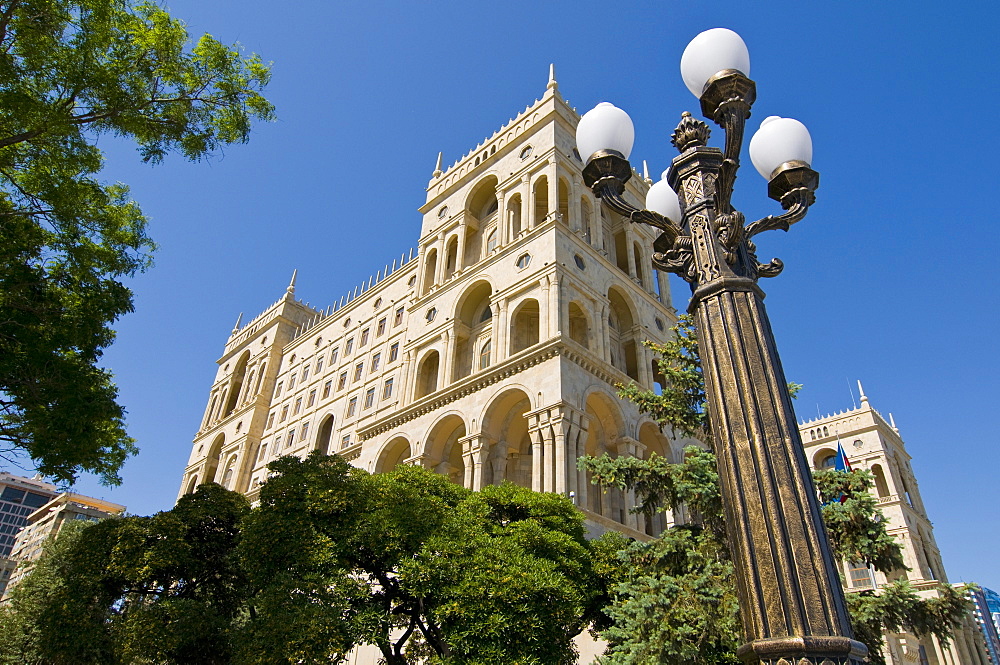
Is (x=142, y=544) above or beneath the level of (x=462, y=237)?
beneath

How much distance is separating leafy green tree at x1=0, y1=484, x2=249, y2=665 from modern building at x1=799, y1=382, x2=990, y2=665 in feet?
100

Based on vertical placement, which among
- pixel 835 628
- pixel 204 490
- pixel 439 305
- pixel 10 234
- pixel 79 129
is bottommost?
pixel 835 628

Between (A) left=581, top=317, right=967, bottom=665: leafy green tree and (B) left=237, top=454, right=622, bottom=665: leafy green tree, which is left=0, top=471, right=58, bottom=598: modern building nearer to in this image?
(B) left=237, top=454, right=622, bottom=665: leafy green tree

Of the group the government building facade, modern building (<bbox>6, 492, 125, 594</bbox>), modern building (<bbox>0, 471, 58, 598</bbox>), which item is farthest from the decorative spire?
modern building (<bbox>0, 471, 58, 598</bbox>)

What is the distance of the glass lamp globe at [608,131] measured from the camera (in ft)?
23.2

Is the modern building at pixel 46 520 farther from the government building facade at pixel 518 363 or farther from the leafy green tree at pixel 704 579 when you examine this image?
the leafy green tree at pixel 704 579

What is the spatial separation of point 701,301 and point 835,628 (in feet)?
8.92

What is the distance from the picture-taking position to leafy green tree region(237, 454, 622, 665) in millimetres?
11414

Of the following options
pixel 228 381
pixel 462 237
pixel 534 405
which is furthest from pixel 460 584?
pixel 228 381

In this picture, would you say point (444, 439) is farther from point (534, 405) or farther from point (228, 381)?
point (228, 381)

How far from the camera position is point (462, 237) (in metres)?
34.2

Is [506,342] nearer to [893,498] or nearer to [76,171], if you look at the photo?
[76,171]

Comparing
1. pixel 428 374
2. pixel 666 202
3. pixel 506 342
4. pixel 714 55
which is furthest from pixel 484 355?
pixel 714 55

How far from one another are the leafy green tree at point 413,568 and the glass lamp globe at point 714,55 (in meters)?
9.33
